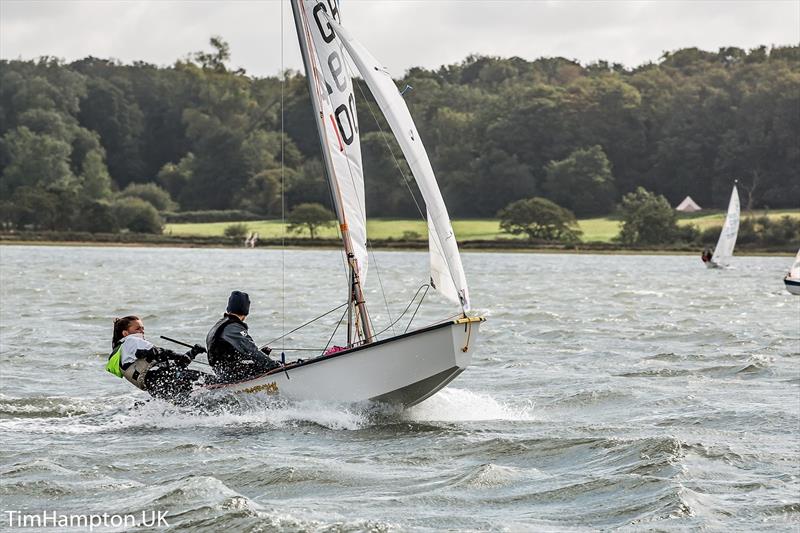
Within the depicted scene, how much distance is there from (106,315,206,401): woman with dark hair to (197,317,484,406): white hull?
0.37 meters

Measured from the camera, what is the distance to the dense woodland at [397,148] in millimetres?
118062

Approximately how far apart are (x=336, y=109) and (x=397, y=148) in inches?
3856

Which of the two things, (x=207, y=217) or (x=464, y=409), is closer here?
(x=464, y=409)

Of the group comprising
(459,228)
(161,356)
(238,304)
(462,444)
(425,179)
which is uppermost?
(425,179)

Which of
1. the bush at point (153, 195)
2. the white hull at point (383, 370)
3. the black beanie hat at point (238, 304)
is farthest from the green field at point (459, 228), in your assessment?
the black beanie hat at point (238, 304)

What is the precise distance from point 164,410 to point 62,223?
306 ft

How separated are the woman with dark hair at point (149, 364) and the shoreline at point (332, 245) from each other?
83.6 m

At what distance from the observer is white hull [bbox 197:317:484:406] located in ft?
43.5

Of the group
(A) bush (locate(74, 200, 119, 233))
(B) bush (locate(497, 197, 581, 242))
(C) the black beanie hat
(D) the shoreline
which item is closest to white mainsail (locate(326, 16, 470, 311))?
(C) the black beanie hat

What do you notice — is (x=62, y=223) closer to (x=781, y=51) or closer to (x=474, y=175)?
(x=474, y=175)

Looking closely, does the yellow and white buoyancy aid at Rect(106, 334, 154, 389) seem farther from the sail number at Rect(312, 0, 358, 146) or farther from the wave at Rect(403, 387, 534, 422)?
the sail number at Rect(312, 0, 358, 146)

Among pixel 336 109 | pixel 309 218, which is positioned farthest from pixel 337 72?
pixel 309 218

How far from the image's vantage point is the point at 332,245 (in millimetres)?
101875

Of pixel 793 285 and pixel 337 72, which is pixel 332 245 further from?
pixel 337 72
